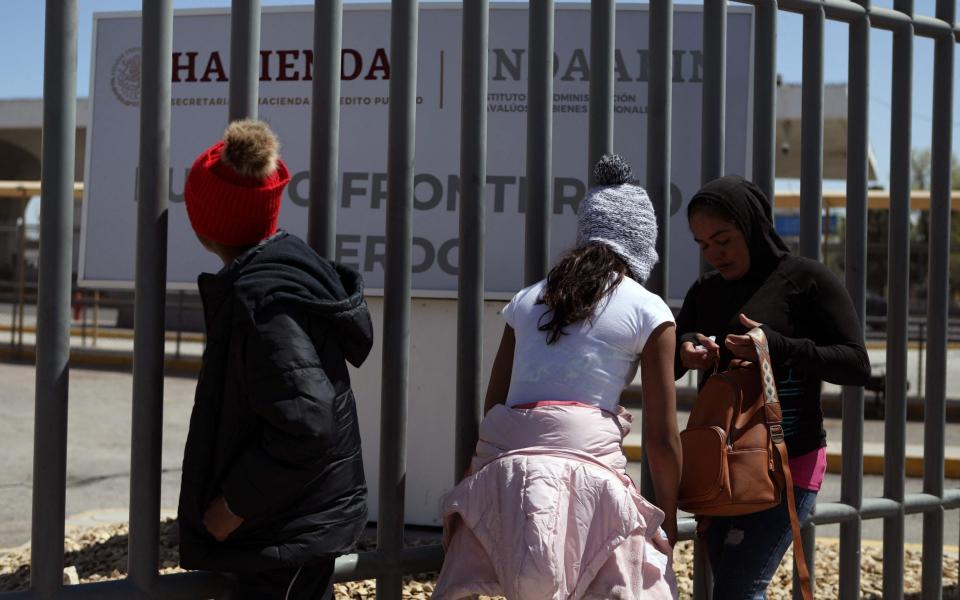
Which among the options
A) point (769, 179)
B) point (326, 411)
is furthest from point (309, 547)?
point (769, 179)

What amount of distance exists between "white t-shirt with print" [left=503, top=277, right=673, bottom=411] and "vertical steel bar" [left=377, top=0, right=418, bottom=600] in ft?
2.08

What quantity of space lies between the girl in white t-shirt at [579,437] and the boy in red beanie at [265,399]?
0.33 metres

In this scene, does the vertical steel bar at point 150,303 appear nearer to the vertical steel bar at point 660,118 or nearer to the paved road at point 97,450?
the vertical steel bar at point 660,118

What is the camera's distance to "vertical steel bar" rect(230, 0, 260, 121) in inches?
115

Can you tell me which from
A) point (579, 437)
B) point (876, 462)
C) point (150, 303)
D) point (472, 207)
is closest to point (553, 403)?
point (579, 437)

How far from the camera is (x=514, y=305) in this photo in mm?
2756

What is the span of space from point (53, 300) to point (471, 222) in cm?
123

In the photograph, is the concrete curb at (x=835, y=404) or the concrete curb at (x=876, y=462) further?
the concrete curb at (x=835, y=404)

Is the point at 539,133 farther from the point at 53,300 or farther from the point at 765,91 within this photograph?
the point at 53,300

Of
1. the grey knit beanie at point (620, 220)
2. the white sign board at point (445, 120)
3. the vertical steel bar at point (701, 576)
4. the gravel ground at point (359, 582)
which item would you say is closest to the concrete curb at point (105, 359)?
the gravel ground at point (359, 582)

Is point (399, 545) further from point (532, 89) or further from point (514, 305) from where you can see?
point (532, 89)

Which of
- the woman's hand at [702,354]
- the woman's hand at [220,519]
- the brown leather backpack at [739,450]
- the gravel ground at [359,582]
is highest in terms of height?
the woman's hand at [702,354]

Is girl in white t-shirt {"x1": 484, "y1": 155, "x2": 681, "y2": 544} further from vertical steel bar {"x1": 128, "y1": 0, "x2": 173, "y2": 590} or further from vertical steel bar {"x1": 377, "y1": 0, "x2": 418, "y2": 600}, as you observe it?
vertical steel bar {"x1": 128, "y1": 0, "x2": 173, "y2": 590}

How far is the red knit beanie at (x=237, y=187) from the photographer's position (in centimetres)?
238
